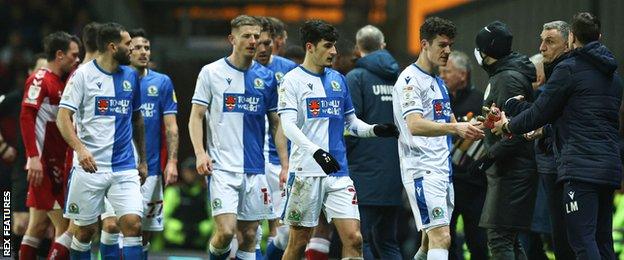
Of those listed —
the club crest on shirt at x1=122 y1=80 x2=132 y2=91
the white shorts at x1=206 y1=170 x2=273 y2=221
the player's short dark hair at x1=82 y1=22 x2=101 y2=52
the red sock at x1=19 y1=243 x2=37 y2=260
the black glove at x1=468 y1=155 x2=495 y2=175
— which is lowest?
the red sock at x1=19 y1=243 x2=37 y2=260

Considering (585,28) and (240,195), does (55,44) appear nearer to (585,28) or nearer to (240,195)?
(240,195)

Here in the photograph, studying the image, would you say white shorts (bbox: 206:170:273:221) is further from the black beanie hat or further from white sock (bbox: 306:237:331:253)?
the black beanie hat

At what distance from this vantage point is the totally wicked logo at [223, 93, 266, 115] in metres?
10.1

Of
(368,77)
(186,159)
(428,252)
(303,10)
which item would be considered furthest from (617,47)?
(303,10)

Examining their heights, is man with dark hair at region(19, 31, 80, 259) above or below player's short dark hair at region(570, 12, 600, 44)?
below

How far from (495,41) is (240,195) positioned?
98.2 inches

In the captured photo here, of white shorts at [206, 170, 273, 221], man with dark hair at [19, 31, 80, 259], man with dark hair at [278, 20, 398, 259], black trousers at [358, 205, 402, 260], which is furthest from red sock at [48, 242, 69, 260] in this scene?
black trousers at [358, 205, 402, 260]

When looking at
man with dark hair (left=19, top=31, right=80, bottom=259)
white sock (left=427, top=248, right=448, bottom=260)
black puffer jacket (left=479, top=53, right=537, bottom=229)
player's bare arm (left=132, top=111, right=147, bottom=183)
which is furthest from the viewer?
man with dark hair (left=19, top=31, right=80, bottom=259)

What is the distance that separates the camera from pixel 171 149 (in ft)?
35.7

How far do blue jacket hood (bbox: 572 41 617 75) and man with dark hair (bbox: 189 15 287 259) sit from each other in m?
2.70

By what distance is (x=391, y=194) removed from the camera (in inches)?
440

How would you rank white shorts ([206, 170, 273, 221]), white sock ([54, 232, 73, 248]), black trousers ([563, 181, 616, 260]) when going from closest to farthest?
black trousers ([563, 181, 616, 260]) → white shorts ([206, 170, 273, 221]) → white sock ([54, 232, 73, 248])

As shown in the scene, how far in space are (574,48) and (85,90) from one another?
4.10m

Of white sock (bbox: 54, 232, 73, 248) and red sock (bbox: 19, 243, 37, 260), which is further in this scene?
red sock (bbox: 19, 243, 37, 260)
